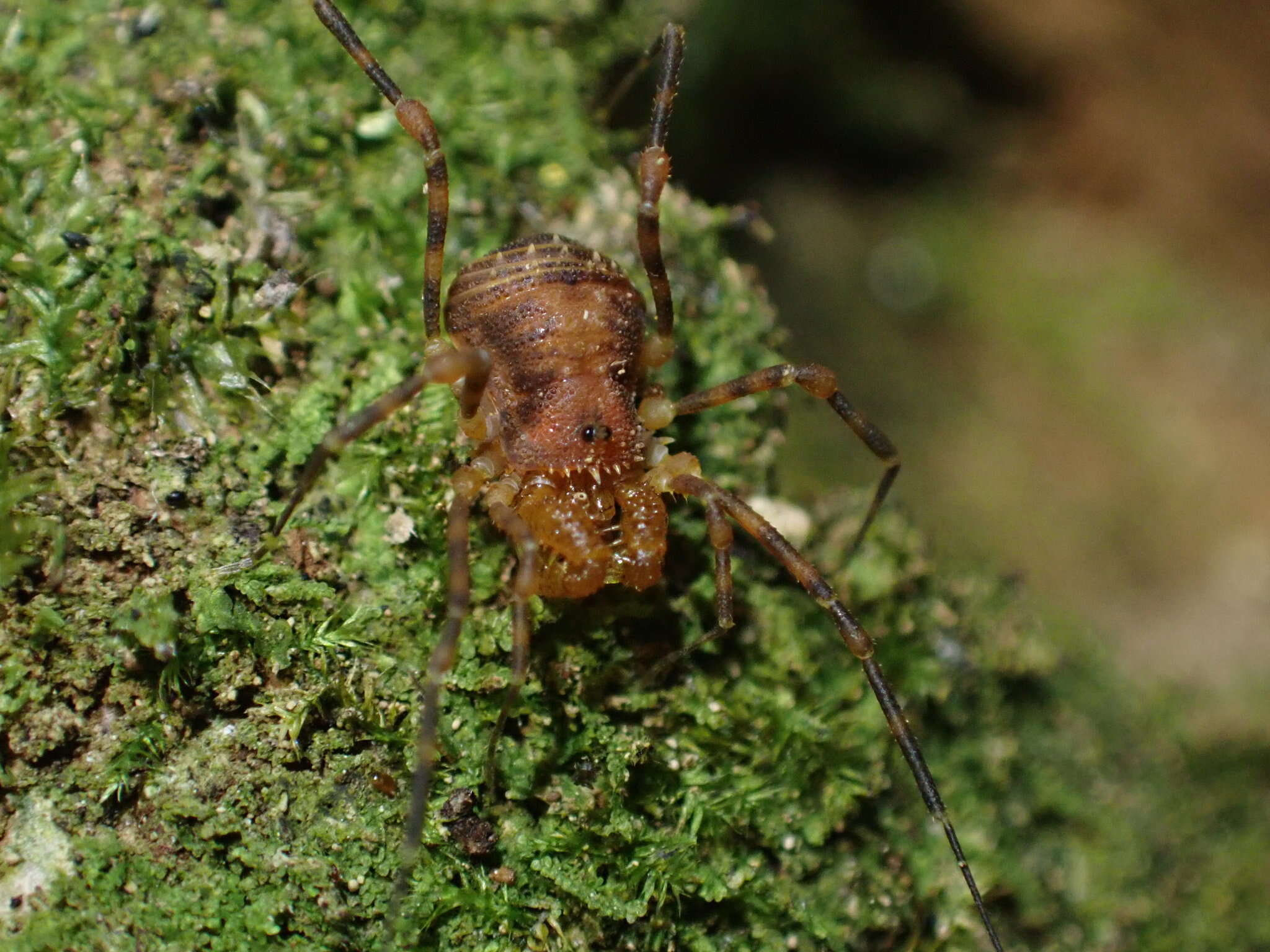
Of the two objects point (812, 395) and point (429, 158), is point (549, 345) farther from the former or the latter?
point (812, 395)

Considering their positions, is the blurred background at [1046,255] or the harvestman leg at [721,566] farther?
the blurred background at [1046,255]

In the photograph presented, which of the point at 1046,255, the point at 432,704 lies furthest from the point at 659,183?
the point at 1046,255

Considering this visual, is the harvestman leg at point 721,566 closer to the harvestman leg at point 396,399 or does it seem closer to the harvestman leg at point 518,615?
the harvestman leg at point 518,615

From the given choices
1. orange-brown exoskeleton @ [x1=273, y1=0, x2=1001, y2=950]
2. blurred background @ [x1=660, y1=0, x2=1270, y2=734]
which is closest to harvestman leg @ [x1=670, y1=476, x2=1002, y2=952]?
orange-brown exoskeleton @ [x1=273, y1=0, x2=1001, y2=950]

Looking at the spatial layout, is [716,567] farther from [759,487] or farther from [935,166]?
[935,166]

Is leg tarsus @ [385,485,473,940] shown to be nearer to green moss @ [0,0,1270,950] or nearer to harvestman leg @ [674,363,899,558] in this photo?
green moss @ [0,0,1270,950]

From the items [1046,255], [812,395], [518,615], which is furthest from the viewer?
[1046,255]

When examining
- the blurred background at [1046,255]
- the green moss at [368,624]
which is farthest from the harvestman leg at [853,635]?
the blurred background at [1046,255]
